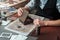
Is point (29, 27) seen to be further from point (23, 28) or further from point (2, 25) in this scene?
point (2, 25)

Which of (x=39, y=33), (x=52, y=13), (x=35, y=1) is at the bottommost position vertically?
(x=39, y=33)

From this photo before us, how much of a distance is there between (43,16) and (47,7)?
0.35ft

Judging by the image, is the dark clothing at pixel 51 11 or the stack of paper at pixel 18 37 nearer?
the stack of paper at pixel 18 37

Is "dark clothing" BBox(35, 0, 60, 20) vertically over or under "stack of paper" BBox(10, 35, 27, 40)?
over

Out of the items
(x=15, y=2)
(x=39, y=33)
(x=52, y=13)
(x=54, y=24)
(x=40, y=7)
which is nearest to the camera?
(x=39, y=33)

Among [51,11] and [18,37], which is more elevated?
[51,11]

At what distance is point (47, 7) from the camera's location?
1.49m

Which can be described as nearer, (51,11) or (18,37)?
(18,37)

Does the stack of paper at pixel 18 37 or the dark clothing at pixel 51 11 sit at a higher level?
the dark clothing at pixel 51 11

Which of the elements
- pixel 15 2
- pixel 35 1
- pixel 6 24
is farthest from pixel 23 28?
pixel 15 2

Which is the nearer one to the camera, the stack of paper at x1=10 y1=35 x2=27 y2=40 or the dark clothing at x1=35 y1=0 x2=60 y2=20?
the stack of paper at x1=10 y1=35 x2=27 y2=40

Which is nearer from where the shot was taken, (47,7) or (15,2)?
(47,7)

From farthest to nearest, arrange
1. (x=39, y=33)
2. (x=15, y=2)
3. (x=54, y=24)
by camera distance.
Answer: (x=15, y=2) < (x=54, y=24) < (x=39, y=33)

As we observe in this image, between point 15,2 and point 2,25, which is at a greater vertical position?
point 15,2
